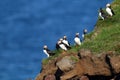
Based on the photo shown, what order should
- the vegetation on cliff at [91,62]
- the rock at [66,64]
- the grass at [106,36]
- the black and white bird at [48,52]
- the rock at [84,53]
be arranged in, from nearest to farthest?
1. the vegetation on cliff at [91,62]
2. the rock at [84,53]
3. the grass at [106,36]
4. the rock at [66,64]
5. the black and white bird at [48,52]

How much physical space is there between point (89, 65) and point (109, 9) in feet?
42.2

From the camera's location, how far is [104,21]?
49.1 m

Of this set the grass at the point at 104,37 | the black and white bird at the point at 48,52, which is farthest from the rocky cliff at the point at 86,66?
the black and white bird at the point at 48,52

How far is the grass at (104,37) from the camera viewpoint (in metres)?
39.7

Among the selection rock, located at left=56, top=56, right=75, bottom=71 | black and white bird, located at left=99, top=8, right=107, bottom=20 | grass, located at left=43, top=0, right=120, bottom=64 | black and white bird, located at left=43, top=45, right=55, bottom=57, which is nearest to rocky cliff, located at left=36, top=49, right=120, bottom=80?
rock, located at left=56, top=56, right=75, bottom=71

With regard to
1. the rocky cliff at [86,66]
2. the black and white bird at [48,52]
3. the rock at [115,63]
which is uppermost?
the black and white bird at [48,52]

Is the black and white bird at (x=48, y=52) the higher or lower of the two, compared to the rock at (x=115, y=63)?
higher

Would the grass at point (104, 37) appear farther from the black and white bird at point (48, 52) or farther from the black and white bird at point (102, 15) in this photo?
the black and white bird at point (102, 15)

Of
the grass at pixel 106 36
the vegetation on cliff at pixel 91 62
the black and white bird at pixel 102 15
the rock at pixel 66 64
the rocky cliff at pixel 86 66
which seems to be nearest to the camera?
the rocky cliff at pixel 86 66

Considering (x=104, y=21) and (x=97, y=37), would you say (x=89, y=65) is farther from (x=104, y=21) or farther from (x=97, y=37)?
(x=104, y=21)

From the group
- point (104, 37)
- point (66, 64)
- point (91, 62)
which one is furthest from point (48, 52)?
point (91, 62)

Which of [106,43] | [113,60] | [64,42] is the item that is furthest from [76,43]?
[113,60]

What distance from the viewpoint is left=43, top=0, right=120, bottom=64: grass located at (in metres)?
39.7

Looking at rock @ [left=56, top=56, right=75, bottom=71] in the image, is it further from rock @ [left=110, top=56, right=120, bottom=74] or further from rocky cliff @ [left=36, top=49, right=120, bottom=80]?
rock @ [left=110, top=56, right=120, bottom=74]
